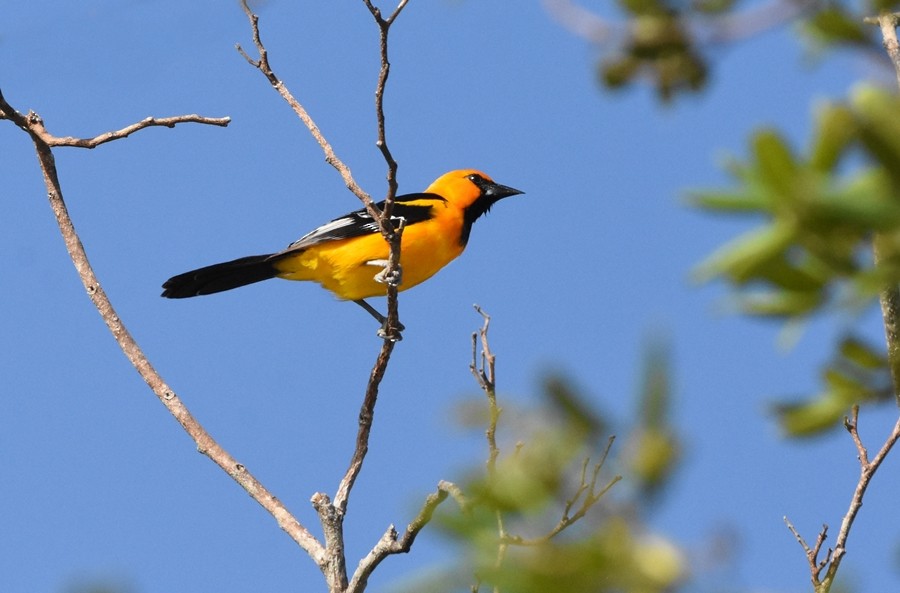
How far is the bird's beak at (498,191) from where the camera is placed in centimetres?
793

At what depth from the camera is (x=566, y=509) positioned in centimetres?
100

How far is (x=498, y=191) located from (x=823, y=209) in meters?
7.20

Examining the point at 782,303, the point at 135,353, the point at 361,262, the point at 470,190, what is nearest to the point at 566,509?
the point at 782,303

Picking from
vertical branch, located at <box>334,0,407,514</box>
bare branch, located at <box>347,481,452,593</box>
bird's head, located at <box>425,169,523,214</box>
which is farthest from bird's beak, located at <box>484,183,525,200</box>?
bare branch, located at <box>347,481,452,593</box>

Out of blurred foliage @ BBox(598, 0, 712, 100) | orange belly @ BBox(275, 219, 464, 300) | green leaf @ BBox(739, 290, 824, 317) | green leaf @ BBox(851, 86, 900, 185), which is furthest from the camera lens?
orange belly @ BBox(275, 219, 464, 300)

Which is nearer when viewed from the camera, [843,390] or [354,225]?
[843,390]

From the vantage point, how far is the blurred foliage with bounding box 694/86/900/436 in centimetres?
79

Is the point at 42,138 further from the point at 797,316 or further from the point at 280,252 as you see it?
the point at 797,316

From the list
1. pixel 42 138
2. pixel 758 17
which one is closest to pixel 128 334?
pixel 42 138

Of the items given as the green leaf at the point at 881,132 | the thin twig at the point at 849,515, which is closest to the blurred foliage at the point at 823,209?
the green leaf at the point at 881,132

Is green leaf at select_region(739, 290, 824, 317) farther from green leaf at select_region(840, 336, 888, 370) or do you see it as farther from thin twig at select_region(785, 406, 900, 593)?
thin twig at select_region(785, 406, 900, 593)

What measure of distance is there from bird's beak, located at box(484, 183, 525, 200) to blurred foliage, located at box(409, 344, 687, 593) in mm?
6994

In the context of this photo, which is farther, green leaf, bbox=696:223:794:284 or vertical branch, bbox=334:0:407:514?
vertical branch, bbox=334:0:407:514

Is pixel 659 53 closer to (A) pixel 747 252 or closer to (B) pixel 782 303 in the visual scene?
(B) pixel 782 303
